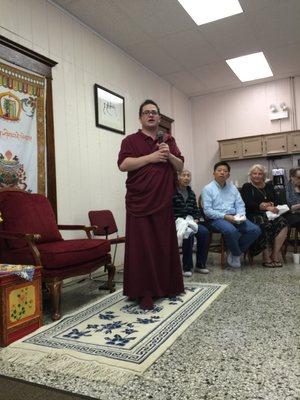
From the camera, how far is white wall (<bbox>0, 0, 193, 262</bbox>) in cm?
314

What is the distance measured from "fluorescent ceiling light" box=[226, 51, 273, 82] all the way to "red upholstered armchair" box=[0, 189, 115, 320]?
368cm

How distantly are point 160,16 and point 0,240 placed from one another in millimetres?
2926

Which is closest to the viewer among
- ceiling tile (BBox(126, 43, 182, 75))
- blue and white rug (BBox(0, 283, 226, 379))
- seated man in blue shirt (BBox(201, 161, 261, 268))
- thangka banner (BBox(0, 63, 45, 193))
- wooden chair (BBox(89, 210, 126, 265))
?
blue and white rug (BBox(0, 283, 226, 379))

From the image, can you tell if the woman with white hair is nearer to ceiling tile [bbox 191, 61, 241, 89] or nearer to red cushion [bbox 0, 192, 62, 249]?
ceiling tile [bbox 191, 61, 241, 89]

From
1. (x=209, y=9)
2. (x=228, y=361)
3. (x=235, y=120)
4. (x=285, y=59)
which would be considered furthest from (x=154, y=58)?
(x=228, y=361)

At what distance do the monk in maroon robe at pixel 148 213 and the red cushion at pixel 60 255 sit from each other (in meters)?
0.28

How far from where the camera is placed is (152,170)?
2.43m

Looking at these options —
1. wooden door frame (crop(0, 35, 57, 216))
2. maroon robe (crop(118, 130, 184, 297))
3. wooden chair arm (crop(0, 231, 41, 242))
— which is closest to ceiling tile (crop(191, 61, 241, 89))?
wooden door frame (crop(0, 35, 57, 216))

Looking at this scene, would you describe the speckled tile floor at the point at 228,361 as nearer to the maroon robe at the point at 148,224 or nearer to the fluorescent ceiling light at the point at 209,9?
the maroon robe at the point at 148,224

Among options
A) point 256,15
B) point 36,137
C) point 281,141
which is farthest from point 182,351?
point 281,141

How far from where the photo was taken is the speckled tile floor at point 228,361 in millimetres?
1312

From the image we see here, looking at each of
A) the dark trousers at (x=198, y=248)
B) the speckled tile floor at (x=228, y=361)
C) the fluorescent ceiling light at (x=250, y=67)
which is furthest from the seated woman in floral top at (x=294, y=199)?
the fluorescent ceiling light at (x=250, y=67)

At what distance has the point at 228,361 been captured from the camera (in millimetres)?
1549

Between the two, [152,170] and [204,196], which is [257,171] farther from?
[152,170]
